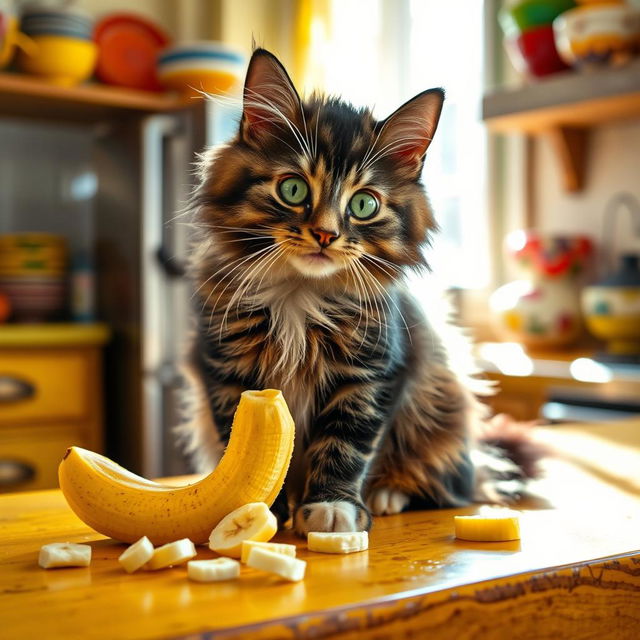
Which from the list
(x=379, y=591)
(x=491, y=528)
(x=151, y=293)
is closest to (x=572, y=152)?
(x=151, y=293)

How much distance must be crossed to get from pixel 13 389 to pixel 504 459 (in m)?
2.03

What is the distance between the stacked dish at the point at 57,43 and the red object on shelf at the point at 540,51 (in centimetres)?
152

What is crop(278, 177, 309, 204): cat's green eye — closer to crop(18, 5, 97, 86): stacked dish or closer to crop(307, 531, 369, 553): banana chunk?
crop(307, 531, 369, 553): banana chunk

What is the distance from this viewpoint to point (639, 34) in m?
2.53

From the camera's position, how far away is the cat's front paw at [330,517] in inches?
36.8

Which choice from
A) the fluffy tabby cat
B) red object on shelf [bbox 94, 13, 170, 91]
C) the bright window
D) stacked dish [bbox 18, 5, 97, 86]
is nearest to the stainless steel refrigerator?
red object on shelf [bbox 94, 13, 170, 91]

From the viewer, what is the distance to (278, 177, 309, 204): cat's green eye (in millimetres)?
1011

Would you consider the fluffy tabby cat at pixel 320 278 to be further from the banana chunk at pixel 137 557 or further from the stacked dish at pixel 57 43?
the stacked dish at pixel 57 43

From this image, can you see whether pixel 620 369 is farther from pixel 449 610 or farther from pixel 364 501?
pixel 449 610

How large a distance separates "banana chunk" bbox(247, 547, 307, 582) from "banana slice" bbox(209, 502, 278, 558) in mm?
64

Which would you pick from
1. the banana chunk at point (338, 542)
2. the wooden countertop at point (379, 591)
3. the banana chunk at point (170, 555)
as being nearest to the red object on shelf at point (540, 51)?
the wooden countertop at point (379, 591)

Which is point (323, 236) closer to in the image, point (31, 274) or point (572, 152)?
point (572, 152)

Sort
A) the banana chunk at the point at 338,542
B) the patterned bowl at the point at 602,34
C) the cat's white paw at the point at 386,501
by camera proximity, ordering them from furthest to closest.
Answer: the patterned bowl at the point at 602,34, the cat's white paw at the point at 386,501, the banana chunk at the point at 338,542

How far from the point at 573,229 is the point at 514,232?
0.82 feet
